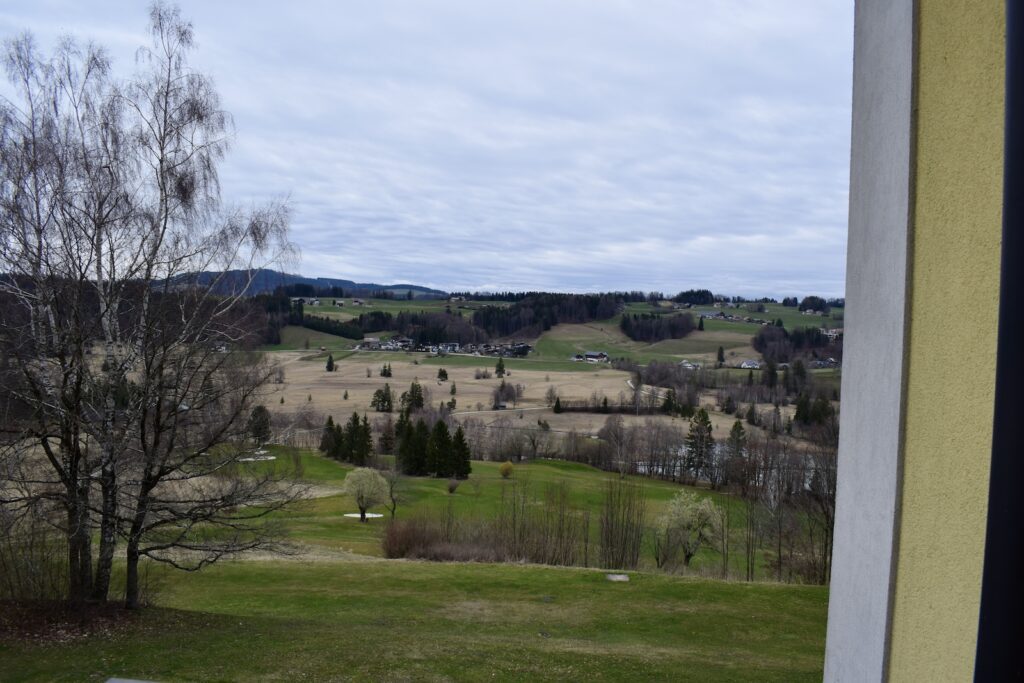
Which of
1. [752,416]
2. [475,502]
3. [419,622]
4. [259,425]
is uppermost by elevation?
[259,425]

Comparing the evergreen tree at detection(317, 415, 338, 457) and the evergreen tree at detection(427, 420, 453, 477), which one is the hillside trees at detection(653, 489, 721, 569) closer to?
the evergreen tree at detection(427, 420, 453, 477)

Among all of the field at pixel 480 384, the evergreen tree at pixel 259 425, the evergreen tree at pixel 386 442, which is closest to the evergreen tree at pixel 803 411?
the field at pixel 480 384

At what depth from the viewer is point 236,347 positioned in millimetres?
11070

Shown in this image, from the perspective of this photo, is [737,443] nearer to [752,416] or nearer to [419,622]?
[752,416]

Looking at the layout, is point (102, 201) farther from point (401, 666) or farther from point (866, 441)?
point (866, 441)

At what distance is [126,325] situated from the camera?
10562 millimetres

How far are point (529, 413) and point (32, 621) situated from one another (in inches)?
2330

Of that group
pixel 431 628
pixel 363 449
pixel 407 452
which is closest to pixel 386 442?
pixel 407 452

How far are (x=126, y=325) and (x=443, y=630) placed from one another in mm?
8308

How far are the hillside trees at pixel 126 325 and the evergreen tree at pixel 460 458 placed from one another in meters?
33.3

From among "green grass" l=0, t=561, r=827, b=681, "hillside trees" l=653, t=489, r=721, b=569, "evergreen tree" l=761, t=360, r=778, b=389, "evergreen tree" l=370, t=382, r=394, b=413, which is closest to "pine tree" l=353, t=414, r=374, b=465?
"evergreen tree" l=370, t=382, r=394, b=413

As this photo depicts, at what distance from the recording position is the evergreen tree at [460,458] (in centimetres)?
4475

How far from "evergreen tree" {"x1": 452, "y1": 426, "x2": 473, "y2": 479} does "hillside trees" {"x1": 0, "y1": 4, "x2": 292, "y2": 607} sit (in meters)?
33.3

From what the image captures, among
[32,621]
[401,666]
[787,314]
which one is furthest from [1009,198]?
[787,314]
